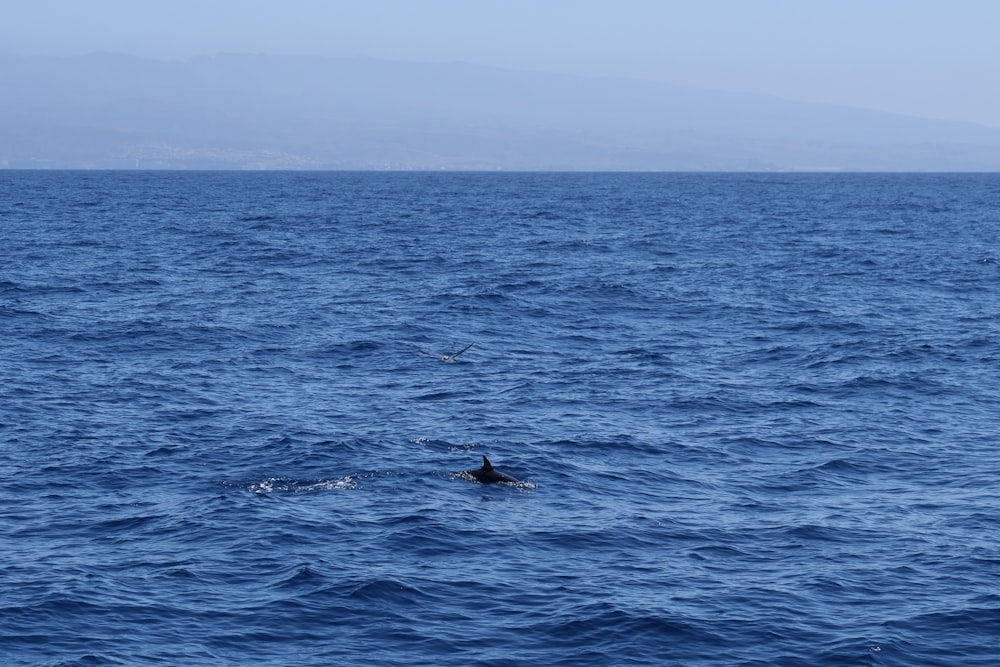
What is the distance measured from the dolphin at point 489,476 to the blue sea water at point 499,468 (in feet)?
1.20

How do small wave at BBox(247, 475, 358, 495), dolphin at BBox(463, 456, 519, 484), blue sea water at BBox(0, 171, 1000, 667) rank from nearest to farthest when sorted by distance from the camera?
blue sea water at BBox(0, 171, 1000, 667) → small wave at BBox(247, 475, 358, 495) → dolphin at BBox(463, 456, 519, 484)

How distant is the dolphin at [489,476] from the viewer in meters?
34.0

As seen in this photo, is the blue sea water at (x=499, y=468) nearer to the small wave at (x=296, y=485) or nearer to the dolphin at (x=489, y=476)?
the small wave at (x=296, y=485)

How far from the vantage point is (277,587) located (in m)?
26.4

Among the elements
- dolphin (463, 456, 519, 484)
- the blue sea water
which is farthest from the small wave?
A: dolphin (463, 456, 519, 484)

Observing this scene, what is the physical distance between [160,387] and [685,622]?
85.9 feet

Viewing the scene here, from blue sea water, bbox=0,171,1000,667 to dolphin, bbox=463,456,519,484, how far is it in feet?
1.20

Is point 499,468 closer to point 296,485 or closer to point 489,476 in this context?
point 489,476

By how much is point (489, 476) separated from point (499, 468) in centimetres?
131

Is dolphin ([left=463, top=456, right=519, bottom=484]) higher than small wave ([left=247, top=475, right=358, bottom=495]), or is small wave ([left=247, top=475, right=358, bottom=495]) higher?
dolphin ([left=463, top=456, right=519, bottom=484])

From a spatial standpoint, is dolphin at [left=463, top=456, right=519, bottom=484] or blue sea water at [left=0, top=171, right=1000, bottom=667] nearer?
blue sea water at [left=0, top=171, right=1000, bottom=667]

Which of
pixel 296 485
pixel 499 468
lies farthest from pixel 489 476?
pixel 296 485

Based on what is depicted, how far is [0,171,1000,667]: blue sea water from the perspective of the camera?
2466 cm

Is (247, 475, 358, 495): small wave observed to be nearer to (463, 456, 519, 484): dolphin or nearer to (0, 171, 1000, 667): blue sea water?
(0, 171, 1000, 667): blue sea water
